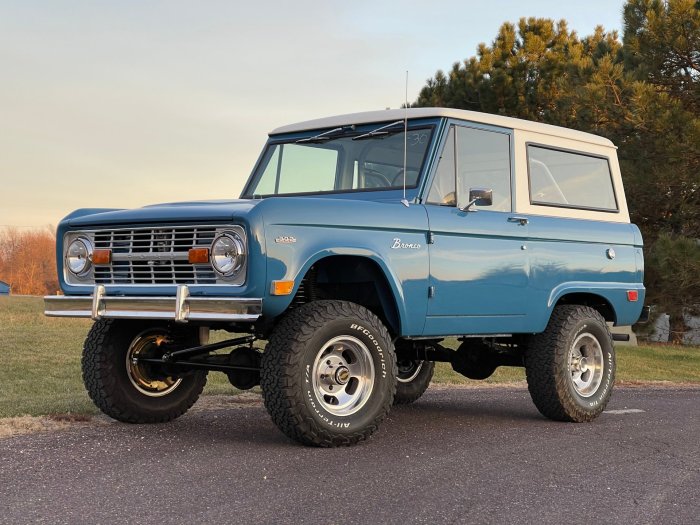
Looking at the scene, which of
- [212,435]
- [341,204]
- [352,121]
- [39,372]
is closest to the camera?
[341,204]

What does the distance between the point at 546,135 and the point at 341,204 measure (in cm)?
280

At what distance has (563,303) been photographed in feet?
27.8

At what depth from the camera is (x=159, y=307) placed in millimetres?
6082

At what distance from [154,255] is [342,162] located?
2.03 meters

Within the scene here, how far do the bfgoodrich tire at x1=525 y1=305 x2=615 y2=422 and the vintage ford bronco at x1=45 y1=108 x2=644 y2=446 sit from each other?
0.02 metres

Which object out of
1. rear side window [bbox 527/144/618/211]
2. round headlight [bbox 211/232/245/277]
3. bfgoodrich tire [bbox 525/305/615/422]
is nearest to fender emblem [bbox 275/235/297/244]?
round headlight [bbox 211/232/245/277]

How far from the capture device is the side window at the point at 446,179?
7148 millimetres

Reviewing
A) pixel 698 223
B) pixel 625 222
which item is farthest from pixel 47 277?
pixel 625 222

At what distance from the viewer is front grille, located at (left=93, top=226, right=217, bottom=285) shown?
6145 millimetres

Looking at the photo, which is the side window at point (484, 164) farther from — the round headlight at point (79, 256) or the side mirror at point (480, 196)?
the round headlight at point (79, 256)

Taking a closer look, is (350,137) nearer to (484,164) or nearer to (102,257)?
(484,164)

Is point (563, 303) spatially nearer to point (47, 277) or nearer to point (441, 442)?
point (441, 442)

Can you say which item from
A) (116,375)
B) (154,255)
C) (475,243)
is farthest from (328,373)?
(116,375)

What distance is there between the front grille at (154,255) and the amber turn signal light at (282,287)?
0.46 metres
